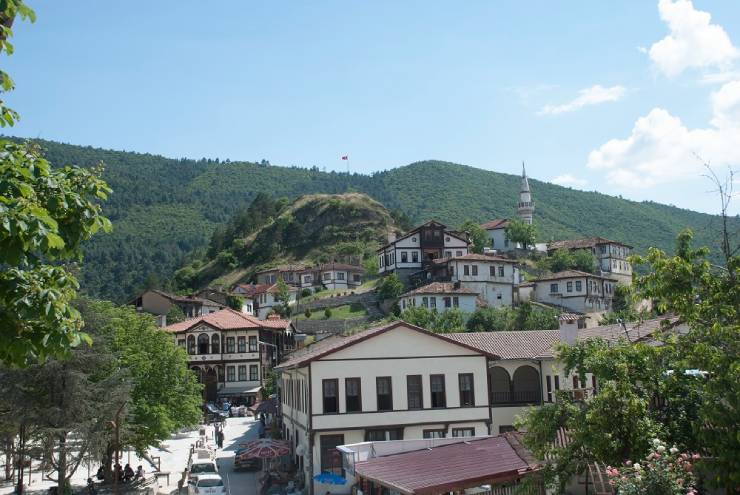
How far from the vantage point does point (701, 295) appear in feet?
→ 42.2

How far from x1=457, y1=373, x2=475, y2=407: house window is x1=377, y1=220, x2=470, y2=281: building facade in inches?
2436

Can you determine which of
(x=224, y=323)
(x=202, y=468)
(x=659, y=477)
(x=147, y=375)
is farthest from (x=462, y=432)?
(x=224, y=323)

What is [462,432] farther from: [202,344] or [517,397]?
[202,344]

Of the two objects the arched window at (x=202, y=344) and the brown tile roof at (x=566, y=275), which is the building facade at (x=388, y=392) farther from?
the brown tile roof at (x=566, y=275)

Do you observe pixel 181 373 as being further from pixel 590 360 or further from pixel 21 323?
pixel 21 323

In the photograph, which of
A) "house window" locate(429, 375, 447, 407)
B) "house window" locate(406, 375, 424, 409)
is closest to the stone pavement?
"house window" locate(406, 375, 424, 409)

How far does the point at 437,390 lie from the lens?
32469 millimetres

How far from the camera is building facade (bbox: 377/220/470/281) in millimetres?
95500

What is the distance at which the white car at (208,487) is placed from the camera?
90.4 ft

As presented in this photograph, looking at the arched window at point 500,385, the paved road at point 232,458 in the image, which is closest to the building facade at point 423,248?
the paved road at point 232,458

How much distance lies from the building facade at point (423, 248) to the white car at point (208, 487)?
6760 centimetres

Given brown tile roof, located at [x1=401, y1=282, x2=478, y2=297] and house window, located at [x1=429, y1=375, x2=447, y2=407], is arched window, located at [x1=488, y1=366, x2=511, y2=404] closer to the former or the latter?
house window, located at [x1=429, y1=375, x2=447, y2=407]

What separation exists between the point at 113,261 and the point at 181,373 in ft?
508

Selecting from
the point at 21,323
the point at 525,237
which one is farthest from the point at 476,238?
the point at 21,323
